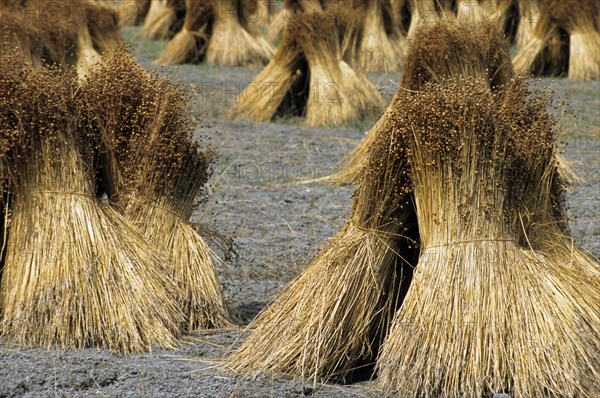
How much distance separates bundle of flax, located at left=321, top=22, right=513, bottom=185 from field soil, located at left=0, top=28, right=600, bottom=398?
0.80 m

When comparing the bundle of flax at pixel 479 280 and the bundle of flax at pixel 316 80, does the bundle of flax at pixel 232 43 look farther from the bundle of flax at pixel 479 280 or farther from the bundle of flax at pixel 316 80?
the bundle of flax at pixel 479 280

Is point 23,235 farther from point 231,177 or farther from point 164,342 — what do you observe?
point 231,177

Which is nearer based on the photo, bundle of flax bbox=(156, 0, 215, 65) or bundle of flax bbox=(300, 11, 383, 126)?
bundle of flax bbox=(300, 11, 383, 126)

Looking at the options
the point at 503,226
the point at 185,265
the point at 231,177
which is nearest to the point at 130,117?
the point at 185,265

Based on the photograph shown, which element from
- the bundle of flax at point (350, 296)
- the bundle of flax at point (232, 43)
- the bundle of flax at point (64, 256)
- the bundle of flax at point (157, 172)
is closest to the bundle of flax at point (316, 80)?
→ the bundle of flax at point (232, 43)

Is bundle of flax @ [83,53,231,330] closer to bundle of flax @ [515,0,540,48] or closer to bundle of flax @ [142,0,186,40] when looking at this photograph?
bundle of flax @ [515,0,540,48]

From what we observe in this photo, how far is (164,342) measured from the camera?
493 cm

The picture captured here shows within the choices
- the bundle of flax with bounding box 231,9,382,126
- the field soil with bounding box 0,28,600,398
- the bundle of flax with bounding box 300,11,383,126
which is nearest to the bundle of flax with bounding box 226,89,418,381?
the field soil with bounding box 0,28,600,398

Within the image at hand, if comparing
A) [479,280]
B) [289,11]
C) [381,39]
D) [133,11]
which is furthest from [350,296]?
[133,11]

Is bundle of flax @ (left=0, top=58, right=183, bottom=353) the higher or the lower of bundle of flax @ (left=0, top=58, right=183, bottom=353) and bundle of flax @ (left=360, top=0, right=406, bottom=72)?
the lower

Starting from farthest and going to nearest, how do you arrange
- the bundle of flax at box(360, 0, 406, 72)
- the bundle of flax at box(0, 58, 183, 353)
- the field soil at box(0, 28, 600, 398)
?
the bundle of flax at box(360, 0, 406, 72) → the bundle of flax at box(0, 58, 183, 353) → the field soil at box(0, 28, 600, 398)

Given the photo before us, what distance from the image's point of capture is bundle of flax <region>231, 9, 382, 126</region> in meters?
11.3

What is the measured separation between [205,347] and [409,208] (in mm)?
1144

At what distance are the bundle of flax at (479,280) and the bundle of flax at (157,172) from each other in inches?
47.8
